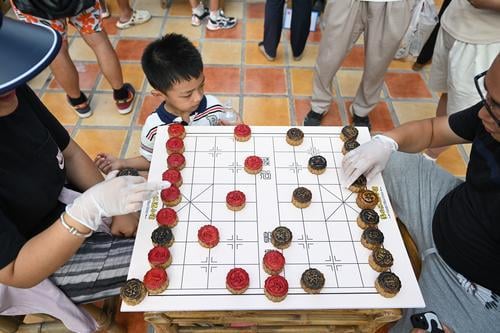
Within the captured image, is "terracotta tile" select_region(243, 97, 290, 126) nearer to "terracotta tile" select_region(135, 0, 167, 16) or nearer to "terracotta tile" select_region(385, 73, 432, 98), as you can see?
"terracotta tile" select_region(385, 73, 432, 98)

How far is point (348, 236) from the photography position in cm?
92

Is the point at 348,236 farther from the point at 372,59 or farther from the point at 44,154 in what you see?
the point at 372,59

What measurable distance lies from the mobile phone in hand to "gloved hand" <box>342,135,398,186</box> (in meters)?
0.38

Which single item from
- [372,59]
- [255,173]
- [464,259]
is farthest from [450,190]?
[372,59]

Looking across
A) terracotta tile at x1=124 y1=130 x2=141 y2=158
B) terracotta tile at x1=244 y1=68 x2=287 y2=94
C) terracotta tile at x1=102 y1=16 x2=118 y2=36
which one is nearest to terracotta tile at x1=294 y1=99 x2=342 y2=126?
terracotta tile at x1=244 y1=68 x2=287 y2=94

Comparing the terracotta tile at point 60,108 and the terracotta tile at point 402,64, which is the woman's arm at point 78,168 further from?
the terracotta tile at point 402,64

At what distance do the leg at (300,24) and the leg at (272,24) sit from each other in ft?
0.29

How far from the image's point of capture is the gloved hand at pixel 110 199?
0.82 metres

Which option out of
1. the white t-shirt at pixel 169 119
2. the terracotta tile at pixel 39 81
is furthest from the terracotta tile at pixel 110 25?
the white t-shirt at pixel 169 119

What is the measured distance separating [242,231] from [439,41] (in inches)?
51.3

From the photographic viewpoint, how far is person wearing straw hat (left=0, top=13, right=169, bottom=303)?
0.67 meters

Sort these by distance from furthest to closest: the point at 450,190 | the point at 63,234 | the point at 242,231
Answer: the point at 450,190 → the point at 242,231 → the point at 63,234

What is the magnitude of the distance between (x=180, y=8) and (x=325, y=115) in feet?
5.40

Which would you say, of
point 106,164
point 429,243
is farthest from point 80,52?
point 429,243
